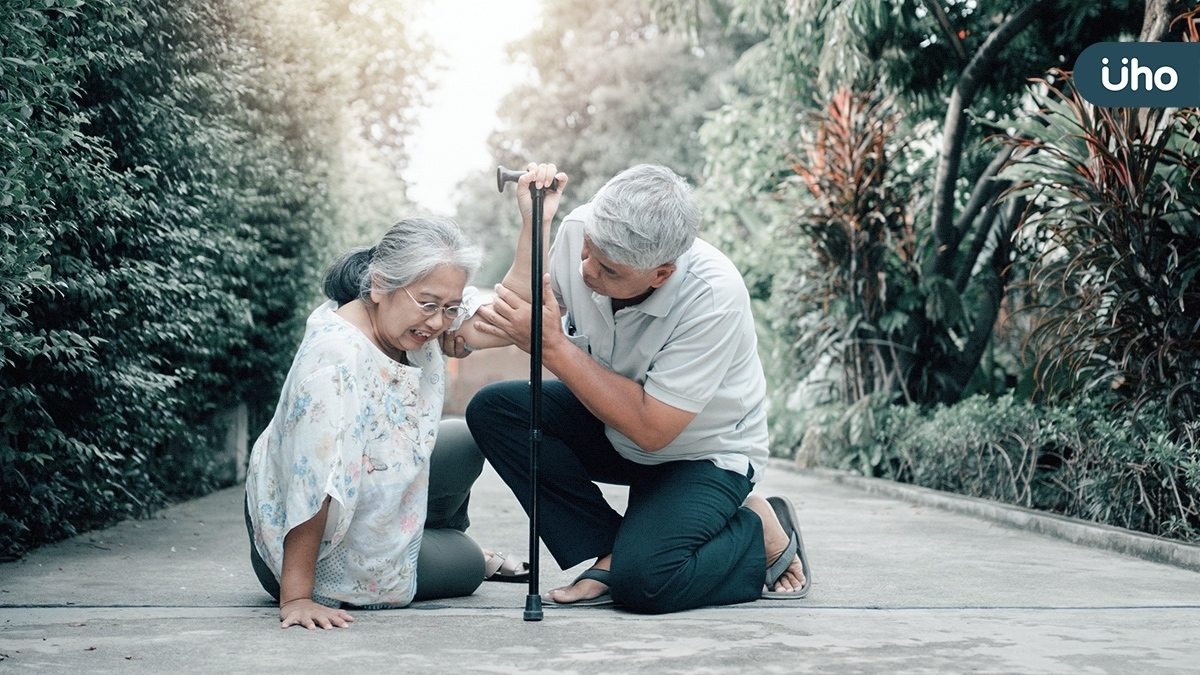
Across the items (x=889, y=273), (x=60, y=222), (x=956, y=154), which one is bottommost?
(x=60, y=222)

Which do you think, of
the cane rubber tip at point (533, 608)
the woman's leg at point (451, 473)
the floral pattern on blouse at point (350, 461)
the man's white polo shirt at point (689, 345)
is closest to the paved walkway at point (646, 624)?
the cane rubber tip at point (533, 608)

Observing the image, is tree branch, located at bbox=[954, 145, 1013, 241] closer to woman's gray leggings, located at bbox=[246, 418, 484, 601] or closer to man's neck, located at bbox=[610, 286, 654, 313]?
man's neck, located at bbox=[610, 286, 654, 313]

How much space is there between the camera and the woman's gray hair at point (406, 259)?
11.6ft

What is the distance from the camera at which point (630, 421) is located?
3.68 meters

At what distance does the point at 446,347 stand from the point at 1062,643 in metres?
1.95

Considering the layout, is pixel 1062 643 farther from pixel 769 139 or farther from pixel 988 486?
pixel 769 139

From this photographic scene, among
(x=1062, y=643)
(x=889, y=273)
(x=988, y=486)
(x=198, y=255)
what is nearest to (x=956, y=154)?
(x=889, y=273)

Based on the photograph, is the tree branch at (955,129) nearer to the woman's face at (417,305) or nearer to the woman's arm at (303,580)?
the woman's face at (417,305)

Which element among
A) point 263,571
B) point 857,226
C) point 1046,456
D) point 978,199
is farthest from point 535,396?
point 978,199

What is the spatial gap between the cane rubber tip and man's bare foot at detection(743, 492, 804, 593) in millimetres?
924

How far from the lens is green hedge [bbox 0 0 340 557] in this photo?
3.99 meters

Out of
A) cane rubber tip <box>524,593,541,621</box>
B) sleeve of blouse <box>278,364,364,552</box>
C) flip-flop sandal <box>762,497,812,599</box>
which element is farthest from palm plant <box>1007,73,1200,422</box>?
sleeve of blouse <box>278,364,364,552</box>

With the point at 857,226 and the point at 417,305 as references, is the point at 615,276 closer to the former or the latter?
the point at 417,305

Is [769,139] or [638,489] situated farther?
[769,139]
